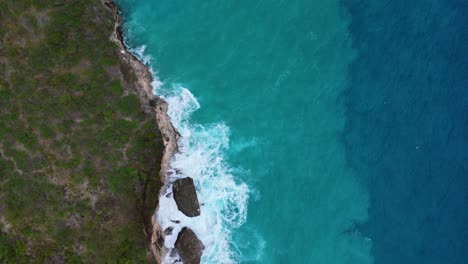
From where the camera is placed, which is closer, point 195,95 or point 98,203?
point 98,203

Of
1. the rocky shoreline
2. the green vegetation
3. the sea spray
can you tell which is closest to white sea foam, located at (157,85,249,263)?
the sea spray

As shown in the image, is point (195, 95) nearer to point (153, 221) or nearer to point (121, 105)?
point (121, 105)

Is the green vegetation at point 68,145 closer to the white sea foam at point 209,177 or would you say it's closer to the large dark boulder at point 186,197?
the large dark boulder at point 186,197

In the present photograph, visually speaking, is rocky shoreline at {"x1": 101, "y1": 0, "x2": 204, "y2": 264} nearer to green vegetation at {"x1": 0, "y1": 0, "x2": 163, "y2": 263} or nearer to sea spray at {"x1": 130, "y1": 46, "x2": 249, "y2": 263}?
sea spray at {"x1": 130, "y1": 46, "x2": 249, "y2": 263}

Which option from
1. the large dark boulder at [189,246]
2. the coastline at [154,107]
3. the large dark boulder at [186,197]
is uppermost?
the coastline at [154,107]

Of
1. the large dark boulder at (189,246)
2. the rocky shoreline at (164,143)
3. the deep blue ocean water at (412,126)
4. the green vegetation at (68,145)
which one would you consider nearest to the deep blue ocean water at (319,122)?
the deep blue ocean water at (412,126)

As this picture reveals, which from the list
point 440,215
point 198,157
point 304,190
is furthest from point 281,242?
point 440,215
